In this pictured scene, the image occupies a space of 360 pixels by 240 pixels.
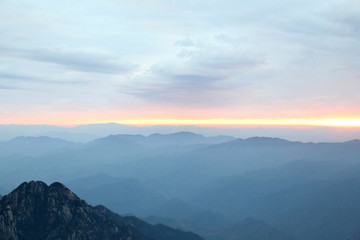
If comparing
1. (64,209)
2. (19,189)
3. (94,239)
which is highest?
(19,189)

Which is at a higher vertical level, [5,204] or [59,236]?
[5,204]

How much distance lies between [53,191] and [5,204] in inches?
1143

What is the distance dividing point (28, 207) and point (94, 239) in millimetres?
46488

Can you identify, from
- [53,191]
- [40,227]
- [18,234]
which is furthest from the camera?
[53,191]

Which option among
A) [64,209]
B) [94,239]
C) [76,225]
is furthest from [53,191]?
[94,239]

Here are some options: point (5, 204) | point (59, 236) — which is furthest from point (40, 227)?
point (5, 204)

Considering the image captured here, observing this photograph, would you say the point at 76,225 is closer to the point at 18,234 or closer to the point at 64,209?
the point at 64,209

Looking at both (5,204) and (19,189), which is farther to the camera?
(19,189)

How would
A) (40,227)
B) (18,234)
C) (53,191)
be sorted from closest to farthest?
(18,234) → (40,227) → (53,191)

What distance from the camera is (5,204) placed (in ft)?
584

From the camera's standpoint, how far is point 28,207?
19112 cm

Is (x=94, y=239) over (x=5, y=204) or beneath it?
beneath

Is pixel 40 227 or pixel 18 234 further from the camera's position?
pixel 40 227

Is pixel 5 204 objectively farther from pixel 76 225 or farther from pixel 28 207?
pixel 76 225
